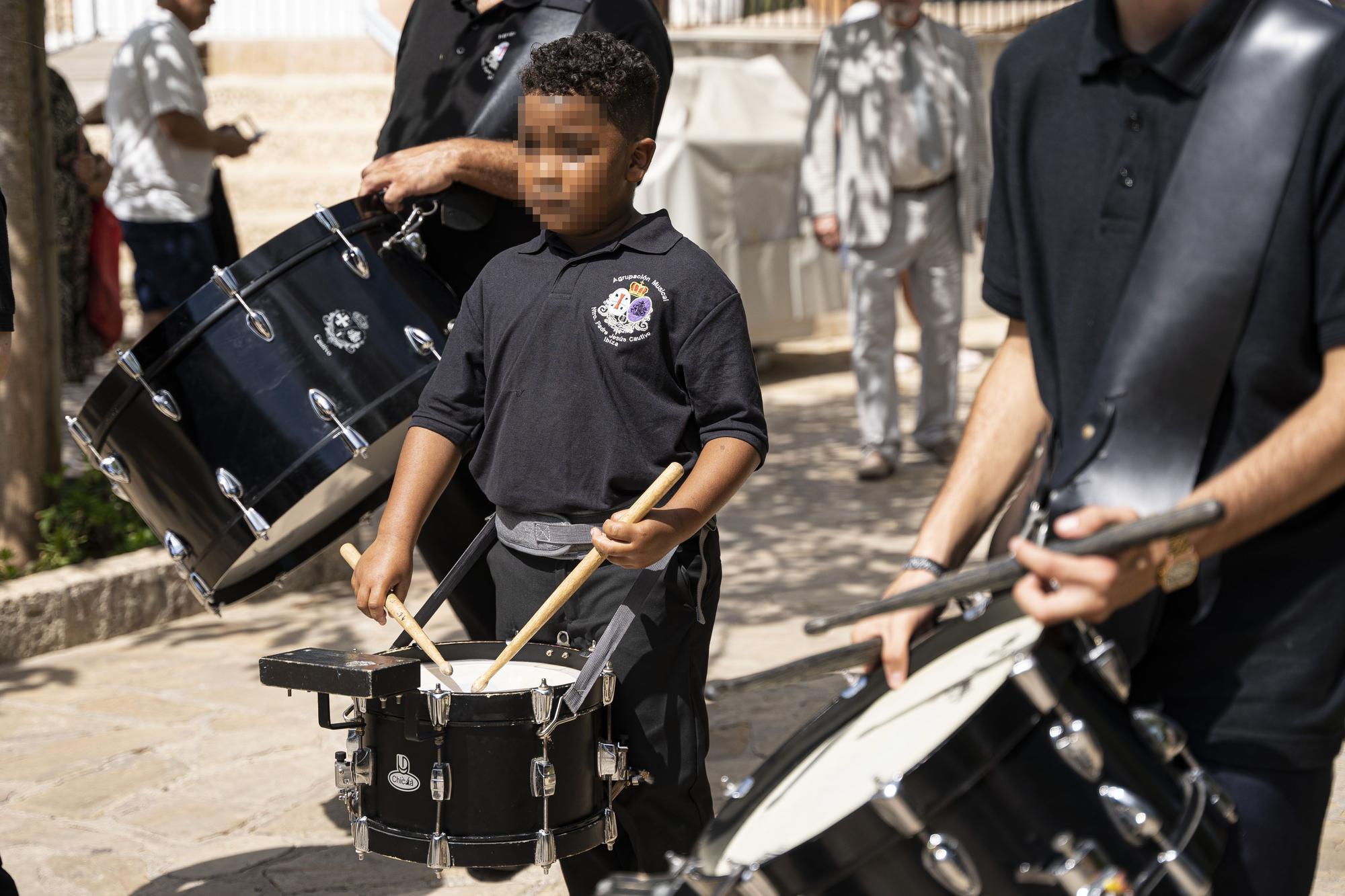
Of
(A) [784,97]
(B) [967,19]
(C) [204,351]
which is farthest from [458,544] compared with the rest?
(B) [967,19]

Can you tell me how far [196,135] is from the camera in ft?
22.3

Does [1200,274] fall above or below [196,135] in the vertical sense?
above

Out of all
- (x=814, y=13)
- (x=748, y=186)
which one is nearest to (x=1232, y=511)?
(x=748, y=186)

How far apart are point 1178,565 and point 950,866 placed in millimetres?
376

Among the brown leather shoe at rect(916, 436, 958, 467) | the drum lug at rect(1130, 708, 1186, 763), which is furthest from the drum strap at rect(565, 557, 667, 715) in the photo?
the brown leather shoe at rect(916, 436, 958, 467)

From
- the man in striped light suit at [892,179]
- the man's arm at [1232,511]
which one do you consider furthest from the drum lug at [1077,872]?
the man in striped light suit at [892,179]

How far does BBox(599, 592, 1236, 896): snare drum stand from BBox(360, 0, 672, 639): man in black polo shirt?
1.92 metres

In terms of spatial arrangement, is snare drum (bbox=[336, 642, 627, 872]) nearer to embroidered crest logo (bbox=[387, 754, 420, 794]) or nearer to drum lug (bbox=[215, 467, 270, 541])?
embroidered crest logo (bbox=[387, 754, 420, 794])

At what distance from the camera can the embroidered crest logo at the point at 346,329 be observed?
3.26m

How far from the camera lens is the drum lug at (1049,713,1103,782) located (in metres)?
1.45

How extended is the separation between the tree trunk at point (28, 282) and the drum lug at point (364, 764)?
3433mm

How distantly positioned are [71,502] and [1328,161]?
4871 millimetres

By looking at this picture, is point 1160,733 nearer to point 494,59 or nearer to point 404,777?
point 404,777

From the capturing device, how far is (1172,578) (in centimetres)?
152
